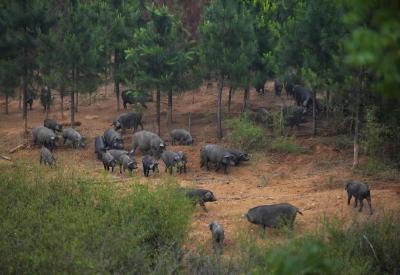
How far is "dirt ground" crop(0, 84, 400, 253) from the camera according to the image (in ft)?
56.6

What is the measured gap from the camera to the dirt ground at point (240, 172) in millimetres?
17250

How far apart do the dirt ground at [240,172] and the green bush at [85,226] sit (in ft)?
6.89

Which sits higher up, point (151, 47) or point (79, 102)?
point (151, 47)

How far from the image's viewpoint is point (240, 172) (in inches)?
924

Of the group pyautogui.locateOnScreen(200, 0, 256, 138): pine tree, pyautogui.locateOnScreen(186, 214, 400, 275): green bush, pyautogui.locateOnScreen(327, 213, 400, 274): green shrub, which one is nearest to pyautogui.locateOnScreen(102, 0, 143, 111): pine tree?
pyautogui.locateOnScreen(200, 0, 256, 138): pine tree

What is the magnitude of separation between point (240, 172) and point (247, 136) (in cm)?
→ 273

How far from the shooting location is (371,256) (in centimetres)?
1186

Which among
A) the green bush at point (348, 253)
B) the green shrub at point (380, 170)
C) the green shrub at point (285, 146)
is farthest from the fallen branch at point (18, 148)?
the green bush at point (348, 253)

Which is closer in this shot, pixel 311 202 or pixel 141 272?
pixel 141 272

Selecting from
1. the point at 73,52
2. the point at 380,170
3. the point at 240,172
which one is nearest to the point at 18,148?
the point at 73,52

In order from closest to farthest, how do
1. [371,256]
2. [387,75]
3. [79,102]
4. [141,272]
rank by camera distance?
[387,75] → [141,272] → [371,256] → [79,102]

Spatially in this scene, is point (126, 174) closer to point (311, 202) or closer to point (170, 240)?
point (311, 202)

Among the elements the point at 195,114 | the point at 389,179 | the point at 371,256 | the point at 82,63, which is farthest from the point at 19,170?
the point at 195,114

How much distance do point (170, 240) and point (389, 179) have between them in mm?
11013
